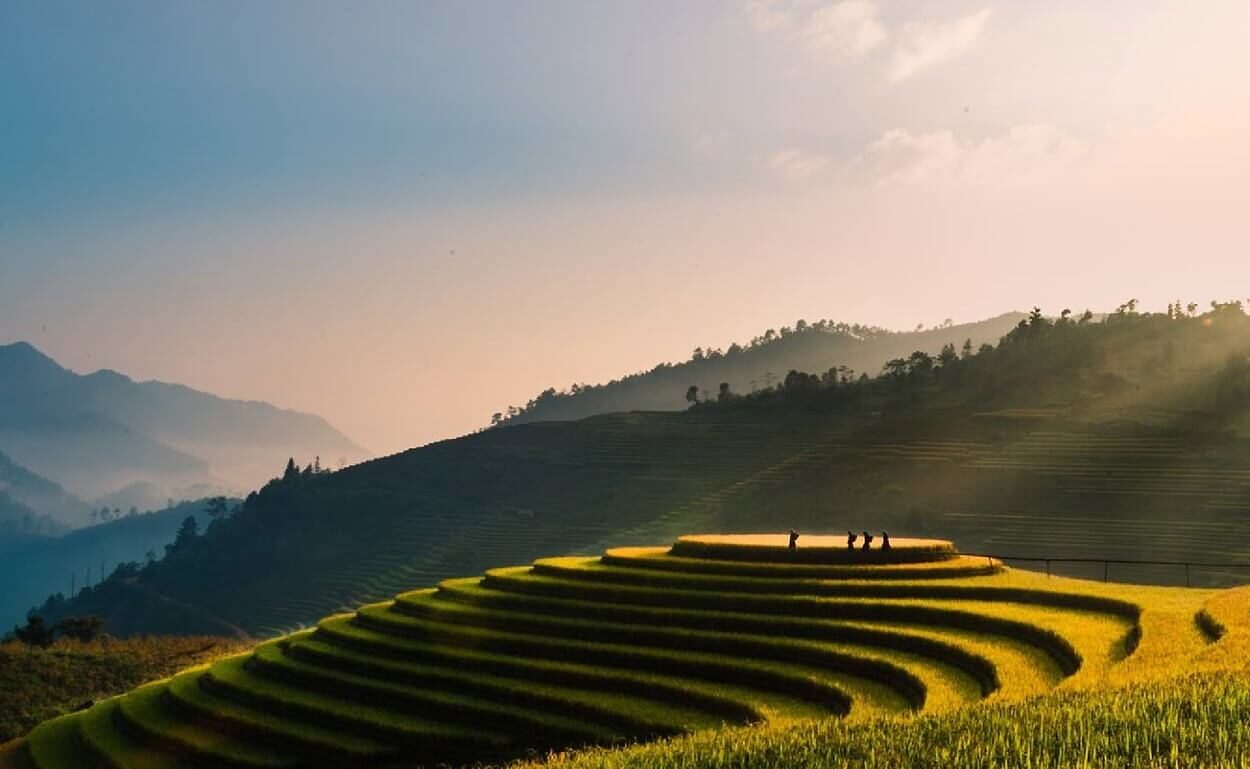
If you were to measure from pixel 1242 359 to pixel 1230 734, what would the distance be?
135163mm

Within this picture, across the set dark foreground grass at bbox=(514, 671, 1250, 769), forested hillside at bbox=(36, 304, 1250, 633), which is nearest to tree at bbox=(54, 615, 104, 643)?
dark foreground grass at bbox=(514, 671, 1250, 769)

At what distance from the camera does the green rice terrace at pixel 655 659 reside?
24.5 m

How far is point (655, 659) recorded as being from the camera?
30.3 metres

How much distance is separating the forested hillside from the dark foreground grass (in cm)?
7506

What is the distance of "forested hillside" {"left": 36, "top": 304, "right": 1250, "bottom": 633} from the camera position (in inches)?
3969

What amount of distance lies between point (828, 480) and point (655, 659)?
100m

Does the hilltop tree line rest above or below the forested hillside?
above

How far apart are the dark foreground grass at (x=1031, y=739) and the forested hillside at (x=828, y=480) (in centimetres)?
7506

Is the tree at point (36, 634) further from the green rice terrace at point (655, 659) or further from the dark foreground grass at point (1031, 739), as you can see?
the dark foreground grass at point (1031, 739)

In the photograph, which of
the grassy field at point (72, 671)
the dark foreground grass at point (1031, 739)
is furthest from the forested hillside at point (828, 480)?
the dark foreground grass at point (1031, 739)

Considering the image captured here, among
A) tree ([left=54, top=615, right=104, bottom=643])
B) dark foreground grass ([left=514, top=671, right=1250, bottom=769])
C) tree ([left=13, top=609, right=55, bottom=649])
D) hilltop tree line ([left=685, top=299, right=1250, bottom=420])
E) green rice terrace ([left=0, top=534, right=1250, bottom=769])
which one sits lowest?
tree ([left=54, top=615, right=104, bottom=643])

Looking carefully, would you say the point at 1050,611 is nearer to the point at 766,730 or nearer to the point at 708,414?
the point at 766,730

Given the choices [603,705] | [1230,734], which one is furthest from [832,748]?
[603,705]

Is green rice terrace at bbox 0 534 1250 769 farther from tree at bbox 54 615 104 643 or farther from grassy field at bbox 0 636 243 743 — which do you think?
tree at bbox 54 615 104 643
